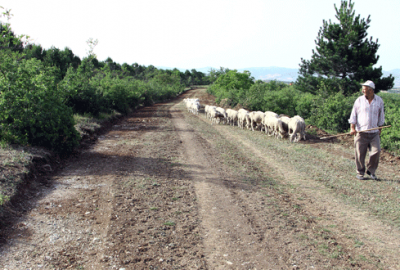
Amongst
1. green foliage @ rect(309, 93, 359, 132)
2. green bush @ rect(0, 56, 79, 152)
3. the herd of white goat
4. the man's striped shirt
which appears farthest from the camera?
green foliage @ rect(309, 93, 359, 132)

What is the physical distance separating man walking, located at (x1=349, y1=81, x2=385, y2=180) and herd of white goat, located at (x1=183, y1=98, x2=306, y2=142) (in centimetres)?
497

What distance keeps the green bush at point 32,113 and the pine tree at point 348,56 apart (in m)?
19.5

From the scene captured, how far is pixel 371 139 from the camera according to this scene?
7.16 m

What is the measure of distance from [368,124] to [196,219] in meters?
4.87

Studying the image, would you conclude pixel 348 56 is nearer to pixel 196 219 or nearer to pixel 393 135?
pixel 393 135

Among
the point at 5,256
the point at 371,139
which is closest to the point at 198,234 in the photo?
the point at 5,256

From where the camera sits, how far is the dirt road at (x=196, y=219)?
3781 mm

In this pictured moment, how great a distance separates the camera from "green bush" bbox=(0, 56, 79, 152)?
25.7ft

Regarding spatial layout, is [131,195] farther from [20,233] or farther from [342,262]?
[342,262]

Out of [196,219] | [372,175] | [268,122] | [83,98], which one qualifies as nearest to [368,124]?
[372,175]

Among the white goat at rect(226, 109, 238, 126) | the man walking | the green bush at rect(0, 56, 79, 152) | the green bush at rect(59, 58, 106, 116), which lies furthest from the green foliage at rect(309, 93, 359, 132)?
the green bush at rect(0, 56, 79, 152)

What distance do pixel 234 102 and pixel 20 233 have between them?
23049 mm

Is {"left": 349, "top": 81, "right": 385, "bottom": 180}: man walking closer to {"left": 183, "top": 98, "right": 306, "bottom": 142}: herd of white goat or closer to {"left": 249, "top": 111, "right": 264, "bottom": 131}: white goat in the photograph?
{"left": 183, "top": 98, "right": 306, "bottom": 142}: herd of white goat

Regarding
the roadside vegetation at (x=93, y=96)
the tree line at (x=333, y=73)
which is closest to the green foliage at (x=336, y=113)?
the roadside vegetation at (x=93, y=96)
